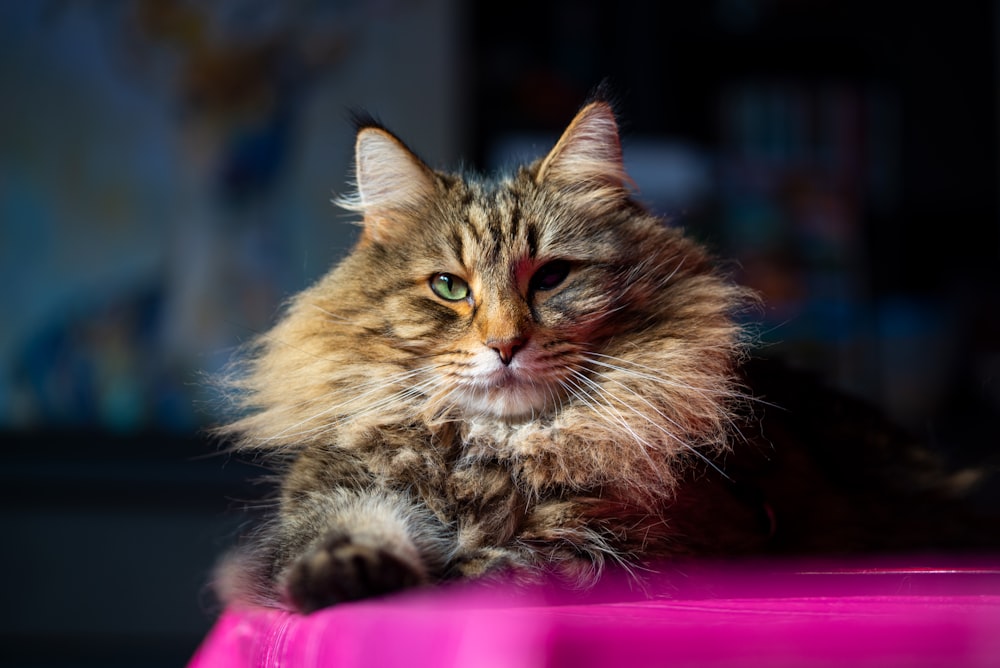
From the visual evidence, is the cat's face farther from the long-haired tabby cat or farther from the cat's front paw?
the cat's front paw

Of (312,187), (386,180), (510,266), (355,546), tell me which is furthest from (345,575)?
(312,187)

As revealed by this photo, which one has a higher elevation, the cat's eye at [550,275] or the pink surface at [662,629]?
the cat's eye at [550,275]

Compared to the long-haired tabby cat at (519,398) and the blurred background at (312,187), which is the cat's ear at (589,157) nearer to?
the long-haired tabby cat at (519,398)

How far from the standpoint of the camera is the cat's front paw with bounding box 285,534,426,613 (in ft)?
2.70

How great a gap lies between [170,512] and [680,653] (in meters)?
2.94

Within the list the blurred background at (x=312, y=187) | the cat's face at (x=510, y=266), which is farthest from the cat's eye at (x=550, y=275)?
the blurred background at (x=312, y=187)

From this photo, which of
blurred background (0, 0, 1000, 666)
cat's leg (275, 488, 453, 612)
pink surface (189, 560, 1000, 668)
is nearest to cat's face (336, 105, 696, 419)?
cat's leg (275, 488, 453, 612)

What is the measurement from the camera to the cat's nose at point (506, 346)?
41.6 inches

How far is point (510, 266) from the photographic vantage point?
1.12 m

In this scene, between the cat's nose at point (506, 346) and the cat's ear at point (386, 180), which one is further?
the cat's ear at point (386, 180)

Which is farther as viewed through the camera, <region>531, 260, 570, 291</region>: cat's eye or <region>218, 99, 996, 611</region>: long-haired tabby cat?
<region>531, 260, 570, 291</region>: cat's eye

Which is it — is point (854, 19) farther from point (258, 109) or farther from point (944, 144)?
point (258, 109)

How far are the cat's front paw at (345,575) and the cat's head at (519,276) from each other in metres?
0.27

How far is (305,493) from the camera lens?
1039 millimetres
